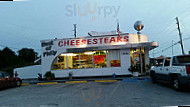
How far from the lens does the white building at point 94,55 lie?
51.5 ft

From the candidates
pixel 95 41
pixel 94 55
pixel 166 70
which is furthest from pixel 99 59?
pixel 166 70

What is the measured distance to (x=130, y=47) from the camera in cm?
1530

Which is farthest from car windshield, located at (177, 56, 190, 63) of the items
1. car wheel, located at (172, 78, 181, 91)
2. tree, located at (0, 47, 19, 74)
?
tree, located at (0, 47, 19, 74)

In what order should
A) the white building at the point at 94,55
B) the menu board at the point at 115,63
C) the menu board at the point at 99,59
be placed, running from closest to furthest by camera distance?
the white building at the point at 94,55 → the menu board at the point at 115,63 → the menu board at the point at 99,59

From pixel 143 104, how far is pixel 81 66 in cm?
1103

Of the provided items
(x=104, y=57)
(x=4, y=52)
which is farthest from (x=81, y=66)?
(x=4, y=52)

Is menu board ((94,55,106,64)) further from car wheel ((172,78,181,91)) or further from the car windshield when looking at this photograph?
the car windshield

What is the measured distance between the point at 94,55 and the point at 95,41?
1512 millimetres

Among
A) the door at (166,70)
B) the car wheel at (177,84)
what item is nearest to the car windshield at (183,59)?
the door at (166,70)

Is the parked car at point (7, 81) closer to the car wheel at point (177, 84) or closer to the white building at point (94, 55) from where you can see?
the white building at point (94, 55)

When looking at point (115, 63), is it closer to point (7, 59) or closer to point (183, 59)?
point (183, 59)

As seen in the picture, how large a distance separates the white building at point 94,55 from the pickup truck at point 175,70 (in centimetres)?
515

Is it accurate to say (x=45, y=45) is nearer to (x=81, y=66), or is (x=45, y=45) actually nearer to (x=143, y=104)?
(x=81, y=66)

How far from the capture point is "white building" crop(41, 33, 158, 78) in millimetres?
15684
